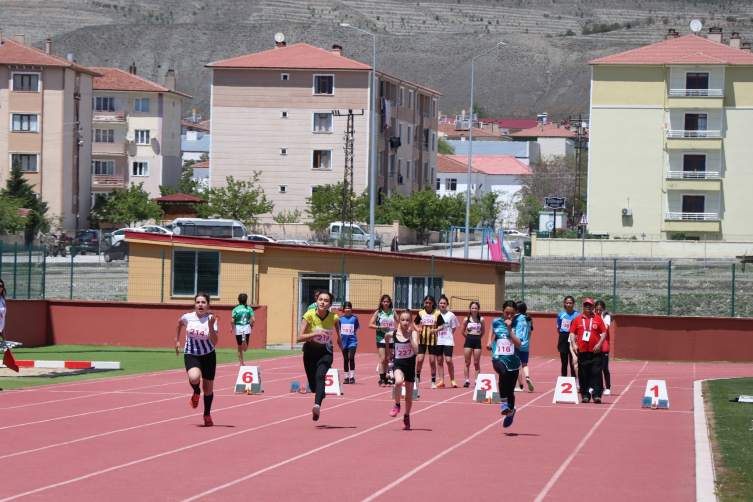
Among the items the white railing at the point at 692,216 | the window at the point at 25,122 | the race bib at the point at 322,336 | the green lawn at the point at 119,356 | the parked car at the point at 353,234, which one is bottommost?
the green lawn at the point at 119,356

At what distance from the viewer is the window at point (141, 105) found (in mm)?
89938

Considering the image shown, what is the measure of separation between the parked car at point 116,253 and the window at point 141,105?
32677 millimetres

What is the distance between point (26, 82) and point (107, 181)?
1375 cm

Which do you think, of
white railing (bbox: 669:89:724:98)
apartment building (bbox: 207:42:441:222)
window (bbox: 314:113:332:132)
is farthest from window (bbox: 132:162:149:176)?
white railing (bbox: 669:89:724:98)

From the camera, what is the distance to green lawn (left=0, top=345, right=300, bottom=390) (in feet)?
69.6

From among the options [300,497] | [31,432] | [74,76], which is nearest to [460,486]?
[300,497]

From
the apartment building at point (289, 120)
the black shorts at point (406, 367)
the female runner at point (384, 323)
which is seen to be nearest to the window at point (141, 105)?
the apartment building at point (289, 120)

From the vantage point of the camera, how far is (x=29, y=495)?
9180 millimetres

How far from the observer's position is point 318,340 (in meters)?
14.0

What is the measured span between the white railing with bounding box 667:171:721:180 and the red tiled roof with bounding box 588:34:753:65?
22.4 feet

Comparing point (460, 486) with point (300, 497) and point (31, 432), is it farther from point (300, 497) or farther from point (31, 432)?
point (31, 432)

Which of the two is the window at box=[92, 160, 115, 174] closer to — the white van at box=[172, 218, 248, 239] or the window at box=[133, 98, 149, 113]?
the window at box=[133, 98, 149, 113]

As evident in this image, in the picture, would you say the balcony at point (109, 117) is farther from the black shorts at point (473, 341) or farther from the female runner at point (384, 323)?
the black shorts at point (473, 341)

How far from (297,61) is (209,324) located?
207 feet
